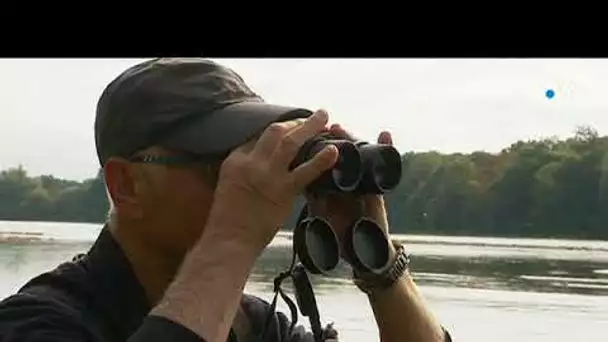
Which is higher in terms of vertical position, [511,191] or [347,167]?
[347,167]

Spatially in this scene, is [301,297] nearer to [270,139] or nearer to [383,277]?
[383,277]

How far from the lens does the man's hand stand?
1.00 m

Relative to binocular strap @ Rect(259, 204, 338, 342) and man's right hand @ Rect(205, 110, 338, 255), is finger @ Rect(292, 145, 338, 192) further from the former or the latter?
binocular strap @ Rect(259, 204, 338, 342)

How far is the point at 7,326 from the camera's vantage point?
88 centimetres

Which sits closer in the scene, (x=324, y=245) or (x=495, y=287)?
(x=324, y=245)

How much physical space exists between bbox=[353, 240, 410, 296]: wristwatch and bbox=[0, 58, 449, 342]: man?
7 cm

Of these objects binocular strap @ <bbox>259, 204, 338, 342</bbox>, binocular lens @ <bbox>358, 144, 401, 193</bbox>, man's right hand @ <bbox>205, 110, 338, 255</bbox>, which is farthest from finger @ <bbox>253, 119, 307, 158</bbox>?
binocular strap @ <bbox>259, 204, 338, 342</bbox>

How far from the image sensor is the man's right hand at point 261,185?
2.75 ft

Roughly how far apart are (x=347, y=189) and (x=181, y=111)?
172mm

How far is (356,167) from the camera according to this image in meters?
0.93

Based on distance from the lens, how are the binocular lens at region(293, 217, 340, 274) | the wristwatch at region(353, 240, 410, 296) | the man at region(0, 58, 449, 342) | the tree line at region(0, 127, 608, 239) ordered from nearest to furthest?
the man at region(0, 58, 449, 342) < the binocular lens at region(293, 217, 340, 274) < the wristwatch at region(353, 240, 410, 296) < the tree line at region(0, 127, 608, 239)

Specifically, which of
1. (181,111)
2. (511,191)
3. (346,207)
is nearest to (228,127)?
(181,111)
